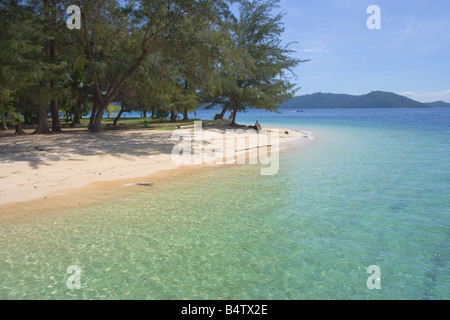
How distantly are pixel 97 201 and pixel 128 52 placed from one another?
15.4 metres

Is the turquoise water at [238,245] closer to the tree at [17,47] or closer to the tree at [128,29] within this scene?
the tree at [17,47]

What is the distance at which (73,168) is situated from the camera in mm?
10883

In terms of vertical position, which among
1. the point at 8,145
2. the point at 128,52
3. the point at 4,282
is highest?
the point at 128,52

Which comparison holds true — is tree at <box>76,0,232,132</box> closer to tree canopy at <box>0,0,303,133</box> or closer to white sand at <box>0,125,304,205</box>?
tree canopy at <box>0,0,303,133</box>

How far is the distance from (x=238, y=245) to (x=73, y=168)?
315 inches

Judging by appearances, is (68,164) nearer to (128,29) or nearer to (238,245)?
(238,245)

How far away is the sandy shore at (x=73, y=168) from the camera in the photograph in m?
8.43

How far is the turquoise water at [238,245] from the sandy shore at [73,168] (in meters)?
1.43

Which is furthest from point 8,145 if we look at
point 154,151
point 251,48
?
point 251,48

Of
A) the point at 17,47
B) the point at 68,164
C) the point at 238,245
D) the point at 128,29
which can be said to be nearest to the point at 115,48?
the point at 128,29

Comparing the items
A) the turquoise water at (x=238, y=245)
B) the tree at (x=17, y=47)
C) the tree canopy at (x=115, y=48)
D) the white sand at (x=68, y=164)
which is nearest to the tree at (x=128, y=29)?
the tree canopy at (x=115, y=48)

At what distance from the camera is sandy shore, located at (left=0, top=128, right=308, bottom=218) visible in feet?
27.7

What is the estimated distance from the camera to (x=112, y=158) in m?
12.9
